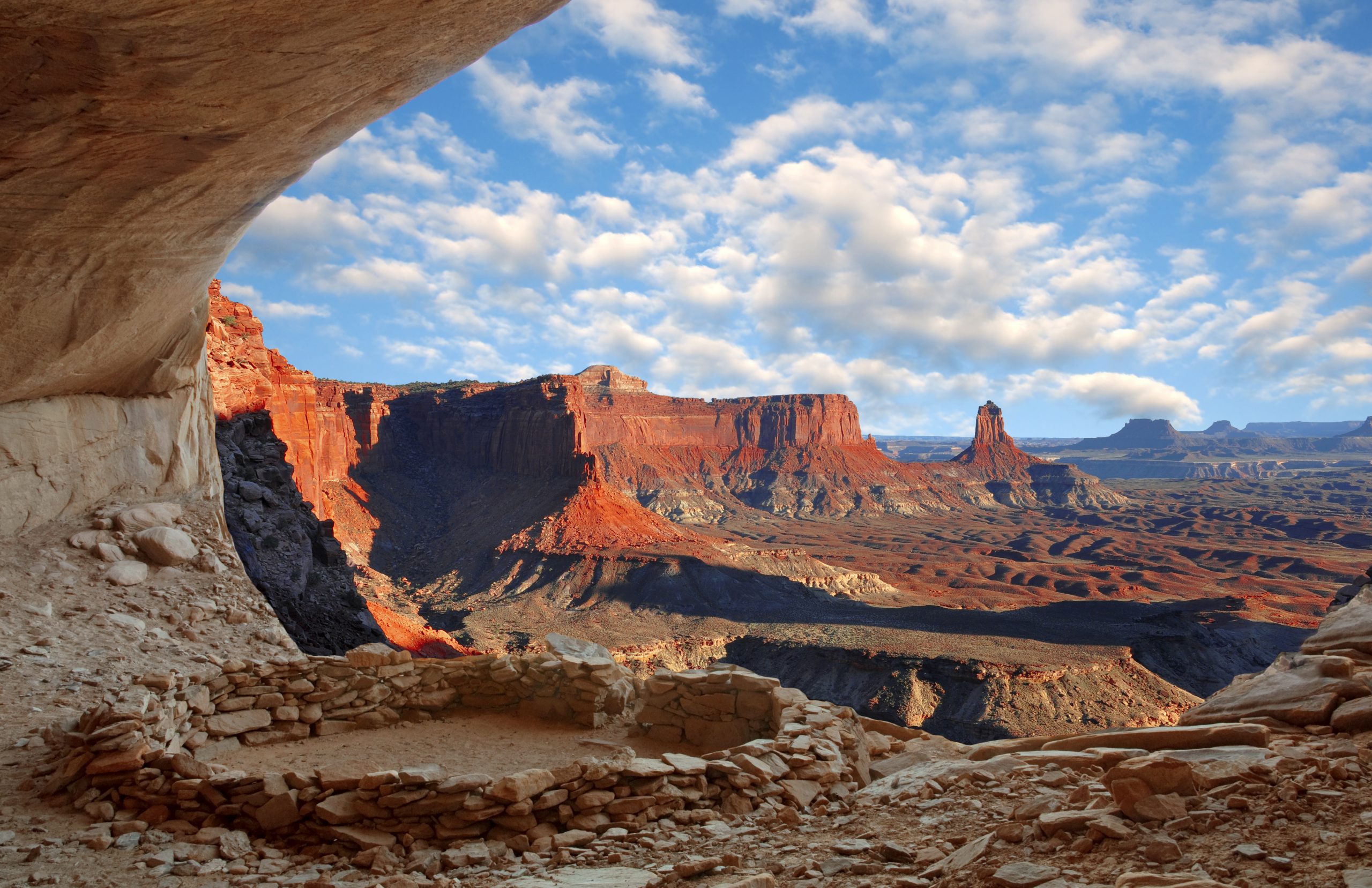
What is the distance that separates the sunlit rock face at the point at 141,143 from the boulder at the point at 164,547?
136 cm

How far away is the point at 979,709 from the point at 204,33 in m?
39.1

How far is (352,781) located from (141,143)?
18.7ft

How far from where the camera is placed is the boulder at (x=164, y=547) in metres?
12.4

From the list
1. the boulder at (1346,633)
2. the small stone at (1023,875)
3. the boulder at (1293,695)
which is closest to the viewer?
the small stone at (1023,875)

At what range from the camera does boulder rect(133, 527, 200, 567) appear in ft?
40.5

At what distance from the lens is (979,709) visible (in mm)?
36000

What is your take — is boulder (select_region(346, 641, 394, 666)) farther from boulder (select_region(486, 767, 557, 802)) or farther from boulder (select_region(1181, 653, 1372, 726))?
boulder (select_region(1181, 653, 1372, 726))

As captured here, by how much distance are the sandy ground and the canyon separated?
891 centimetres

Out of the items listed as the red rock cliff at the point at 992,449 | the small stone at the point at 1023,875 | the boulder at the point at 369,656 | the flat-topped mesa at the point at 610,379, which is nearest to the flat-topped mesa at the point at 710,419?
the flat-topped mesa at the point at 610,379

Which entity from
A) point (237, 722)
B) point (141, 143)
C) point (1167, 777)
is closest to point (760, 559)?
point (237, 722)

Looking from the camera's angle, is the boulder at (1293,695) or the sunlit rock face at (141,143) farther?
the boulder at (1293,695)

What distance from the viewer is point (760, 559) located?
65.9 meters

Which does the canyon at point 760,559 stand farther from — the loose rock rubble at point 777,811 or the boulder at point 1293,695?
the boulder at point 1293,695

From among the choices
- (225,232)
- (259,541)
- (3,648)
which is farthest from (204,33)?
(259,541)
